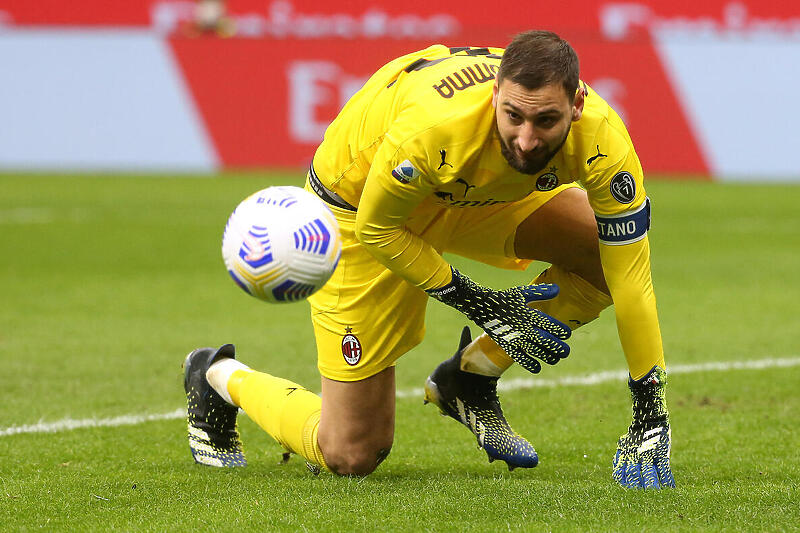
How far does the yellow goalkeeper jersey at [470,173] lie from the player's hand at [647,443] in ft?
0.48

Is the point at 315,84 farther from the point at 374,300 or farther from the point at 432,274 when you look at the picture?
the point at 432,274

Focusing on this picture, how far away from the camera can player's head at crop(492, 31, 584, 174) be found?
408 centimetres

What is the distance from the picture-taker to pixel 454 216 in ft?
16.9

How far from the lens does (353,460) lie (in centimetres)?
491

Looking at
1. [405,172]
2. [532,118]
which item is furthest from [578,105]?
[405,172]

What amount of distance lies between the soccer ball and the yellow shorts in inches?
39.7

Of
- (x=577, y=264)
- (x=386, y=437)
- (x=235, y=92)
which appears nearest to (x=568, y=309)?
(x=577, y=264)

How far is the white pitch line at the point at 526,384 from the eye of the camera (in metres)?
5.72

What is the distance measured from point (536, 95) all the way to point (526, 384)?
303 centimetres

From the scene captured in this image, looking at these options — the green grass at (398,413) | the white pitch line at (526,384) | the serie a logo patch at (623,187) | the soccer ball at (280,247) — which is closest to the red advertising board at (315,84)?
the green grass at (398,413)

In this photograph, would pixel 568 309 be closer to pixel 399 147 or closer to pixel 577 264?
pixel 577 264

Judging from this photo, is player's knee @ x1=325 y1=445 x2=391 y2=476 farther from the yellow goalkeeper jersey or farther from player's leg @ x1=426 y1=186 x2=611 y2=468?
the yellow goalkeeper jersey

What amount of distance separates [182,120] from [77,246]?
6852 millimetres

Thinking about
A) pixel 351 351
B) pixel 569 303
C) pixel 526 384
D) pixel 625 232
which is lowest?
pixel 526 384
